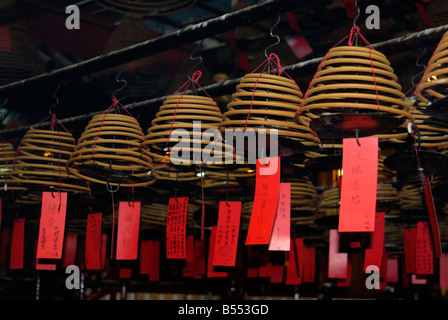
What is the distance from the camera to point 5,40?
5.66m

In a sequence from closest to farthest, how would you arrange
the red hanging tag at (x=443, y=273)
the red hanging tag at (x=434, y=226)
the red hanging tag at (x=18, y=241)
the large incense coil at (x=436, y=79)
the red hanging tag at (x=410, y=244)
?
the large incense coil at (x=436, y=79)
the red hanging tag at (x=434, y=226)
the red hanging tag at (x=18, y=241)
the red hanging tag at (x=410, y=244)
the red hanging tag at (x=443, y=273)

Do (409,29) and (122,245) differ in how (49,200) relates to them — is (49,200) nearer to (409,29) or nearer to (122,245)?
(122,245)

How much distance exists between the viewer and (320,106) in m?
2.39

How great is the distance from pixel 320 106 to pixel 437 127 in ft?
2.89

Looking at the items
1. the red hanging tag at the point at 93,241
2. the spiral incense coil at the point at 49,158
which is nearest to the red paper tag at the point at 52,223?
the spiral incense coil at the point at 49,158

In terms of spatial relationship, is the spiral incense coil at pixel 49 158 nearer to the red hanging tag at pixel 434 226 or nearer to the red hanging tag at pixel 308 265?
the red hanging tag at pixel 434 226

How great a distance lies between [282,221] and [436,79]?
125 centimetres

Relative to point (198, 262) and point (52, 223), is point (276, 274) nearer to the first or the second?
point (198, 262)

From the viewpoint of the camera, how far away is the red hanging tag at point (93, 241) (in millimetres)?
4773

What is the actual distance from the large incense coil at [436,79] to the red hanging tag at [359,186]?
26 centimetres

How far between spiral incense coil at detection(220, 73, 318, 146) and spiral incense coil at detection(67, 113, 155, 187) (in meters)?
0.68

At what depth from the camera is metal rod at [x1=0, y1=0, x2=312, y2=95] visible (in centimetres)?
304

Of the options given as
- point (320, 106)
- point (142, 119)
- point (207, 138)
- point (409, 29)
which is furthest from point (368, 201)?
point (409, 29)

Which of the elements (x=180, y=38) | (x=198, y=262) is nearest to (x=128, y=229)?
(x=180, y=38)
